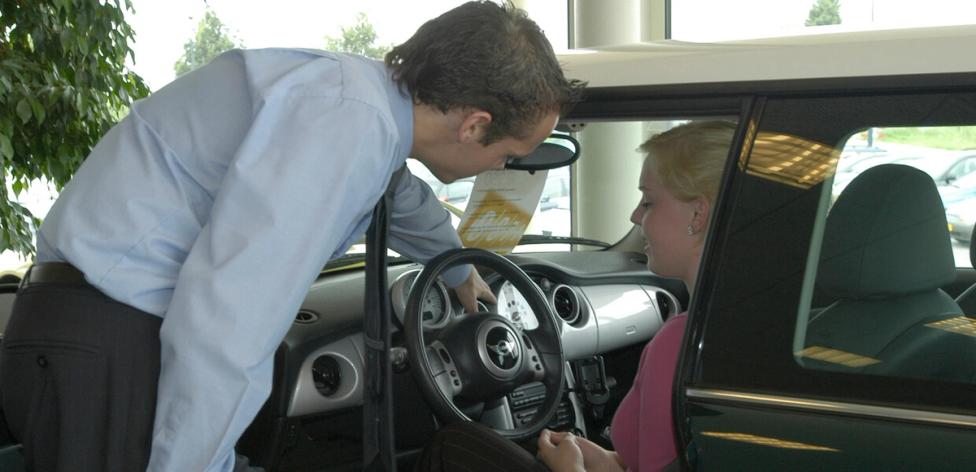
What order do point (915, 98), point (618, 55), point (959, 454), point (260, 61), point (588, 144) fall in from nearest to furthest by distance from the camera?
point (959, 454)
point (915, 98)
point (260, 61)
point (618, 55)
point (588, 144)

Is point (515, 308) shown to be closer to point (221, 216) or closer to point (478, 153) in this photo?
point (478, 153)

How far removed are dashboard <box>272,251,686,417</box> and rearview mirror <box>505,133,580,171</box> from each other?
1.08 ft

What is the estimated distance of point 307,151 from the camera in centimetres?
153

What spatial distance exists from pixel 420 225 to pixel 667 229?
0.51m

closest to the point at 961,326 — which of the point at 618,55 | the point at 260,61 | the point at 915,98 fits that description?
the point at 915,98

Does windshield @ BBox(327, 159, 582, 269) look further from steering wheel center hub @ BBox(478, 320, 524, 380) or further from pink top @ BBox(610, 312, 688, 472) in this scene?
pink top @ BBox(610, 312, 688, 472)

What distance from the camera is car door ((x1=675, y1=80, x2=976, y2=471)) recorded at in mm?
1466

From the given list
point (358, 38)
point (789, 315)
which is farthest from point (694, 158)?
point (358, 38)

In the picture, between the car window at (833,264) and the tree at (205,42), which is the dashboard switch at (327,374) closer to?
the car window at (833,264)

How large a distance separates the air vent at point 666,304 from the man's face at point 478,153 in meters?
1.55

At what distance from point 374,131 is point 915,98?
2.39ft

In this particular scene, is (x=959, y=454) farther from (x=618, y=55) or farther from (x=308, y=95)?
(x=308, y=95)

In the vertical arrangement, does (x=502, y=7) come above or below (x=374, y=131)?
above

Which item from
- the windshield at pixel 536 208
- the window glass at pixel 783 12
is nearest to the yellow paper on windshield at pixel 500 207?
the windshield at pixel 536 208
